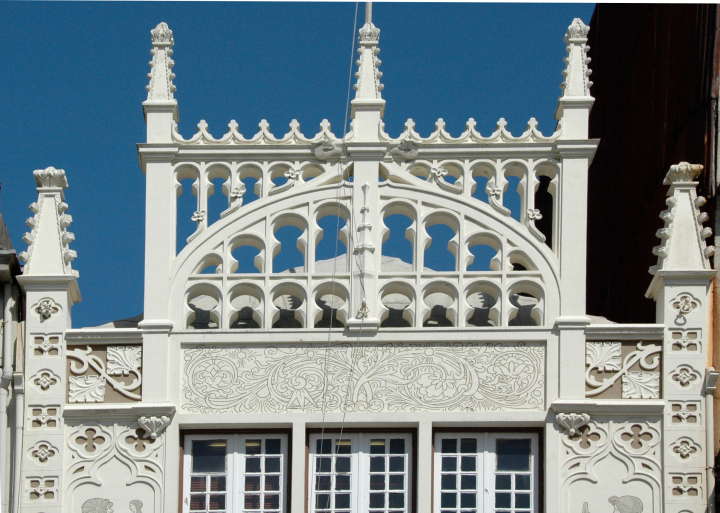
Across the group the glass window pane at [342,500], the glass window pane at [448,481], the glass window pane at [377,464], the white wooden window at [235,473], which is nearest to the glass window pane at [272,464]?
the white wooden window at [235,473]

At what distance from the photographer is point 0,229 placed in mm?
33281

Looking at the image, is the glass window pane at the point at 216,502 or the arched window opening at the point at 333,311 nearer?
the glass window pane at the point at 216,502

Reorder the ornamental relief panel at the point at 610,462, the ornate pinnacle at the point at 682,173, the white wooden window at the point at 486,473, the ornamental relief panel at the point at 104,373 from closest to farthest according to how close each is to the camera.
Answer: the ornamental relief panel at the point at 610,462, the white wooden window at the point at 486,473, the ornamental relief panel at the point at 104,373, the ornate pinnacle at the point at 682,173

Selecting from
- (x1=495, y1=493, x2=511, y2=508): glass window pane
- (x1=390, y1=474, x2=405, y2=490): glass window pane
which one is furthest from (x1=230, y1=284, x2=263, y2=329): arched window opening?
(x1=495, y1=493, x2=511, y2=508): glass window pane

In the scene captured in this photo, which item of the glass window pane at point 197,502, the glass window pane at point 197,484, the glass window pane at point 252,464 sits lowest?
the glass window pane at point 197,502

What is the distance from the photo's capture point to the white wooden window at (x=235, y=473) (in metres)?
31.7

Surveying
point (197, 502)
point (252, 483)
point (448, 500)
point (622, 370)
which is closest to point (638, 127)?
point (622, 370)

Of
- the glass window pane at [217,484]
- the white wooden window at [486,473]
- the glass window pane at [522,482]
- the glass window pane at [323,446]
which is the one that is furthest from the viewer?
the glass window pane at [323,446]

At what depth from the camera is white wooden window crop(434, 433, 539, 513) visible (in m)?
31.6

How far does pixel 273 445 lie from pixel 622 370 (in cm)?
407

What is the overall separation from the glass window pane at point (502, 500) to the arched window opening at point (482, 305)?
2100 mm

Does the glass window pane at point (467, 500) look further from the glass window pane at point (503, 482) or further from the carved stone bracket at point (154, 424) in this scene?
the carved stone bracket at point (154, 424)

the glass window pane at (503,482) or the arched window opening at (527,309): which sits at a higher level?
the arched window opening at (527,309)

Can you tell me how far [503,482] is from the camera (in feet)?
104
